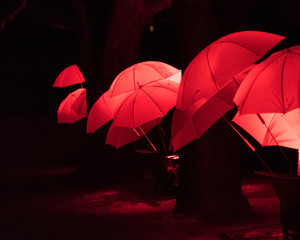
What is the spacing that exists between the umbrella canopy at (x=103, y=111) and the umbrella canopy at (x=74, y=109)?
3696mm

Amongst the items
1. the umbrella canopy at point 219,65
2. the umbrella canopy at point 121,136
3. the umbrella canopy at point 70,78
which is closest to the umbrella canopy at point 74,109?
the umbrella canopy at point 70,78

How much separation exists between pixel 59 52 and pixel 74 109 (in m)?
12.0

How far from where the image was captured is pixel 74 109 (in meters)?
14.3

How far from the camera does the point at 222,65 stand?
659 centimetres

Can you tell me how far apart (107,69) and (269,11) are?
8876 millimetres

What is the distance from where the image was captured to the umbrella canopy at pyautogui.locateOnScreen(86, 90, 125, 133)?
1003 centimetres

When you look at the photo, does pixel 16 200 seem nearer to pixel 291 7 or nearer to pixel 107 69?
pixel 107 69

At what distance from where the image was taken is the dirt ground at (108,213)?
853 centimetres

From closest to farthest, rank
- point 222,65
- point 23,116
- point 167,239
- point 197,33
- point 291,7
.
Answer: point 222,65
point 167,239
point 197,33
point 291,7
point 23,116

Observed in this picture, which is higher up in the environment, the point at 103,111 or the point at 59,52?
the point at 59,52

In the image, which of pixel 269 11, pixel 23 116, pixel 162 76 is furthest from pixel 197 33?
pixel 23 116

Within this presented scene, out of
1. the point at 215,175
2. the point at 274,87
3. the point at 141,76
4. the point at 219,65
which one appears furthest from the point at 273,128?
the point at 141,76

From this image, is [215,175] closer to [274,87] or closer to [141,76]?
[141,76]

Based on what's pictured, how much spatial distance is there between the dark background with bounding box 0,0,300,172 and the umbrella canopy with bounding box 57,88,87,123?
3.87 feet
